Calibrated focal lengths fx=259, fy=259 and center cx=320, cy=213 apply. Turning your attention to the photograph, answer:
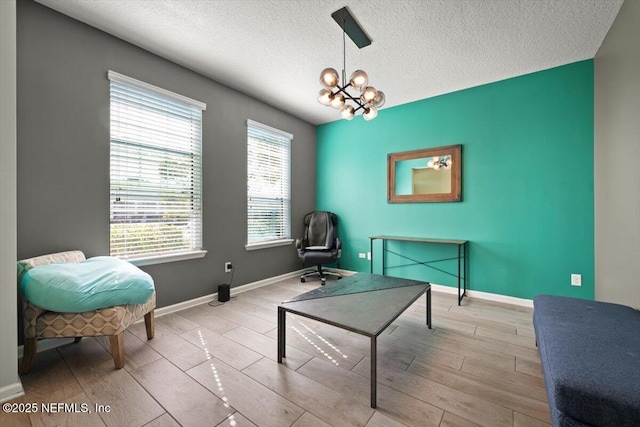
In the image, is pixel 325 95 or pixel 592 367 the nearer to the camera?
pixel 592 367

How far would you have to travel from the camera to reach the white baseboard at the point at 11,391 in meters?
1.44

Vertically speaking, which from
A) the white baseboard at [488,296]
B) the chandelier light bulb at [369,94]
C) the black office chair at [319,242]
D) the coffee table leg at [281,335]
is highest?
the chandelier light bulb at [369,94]

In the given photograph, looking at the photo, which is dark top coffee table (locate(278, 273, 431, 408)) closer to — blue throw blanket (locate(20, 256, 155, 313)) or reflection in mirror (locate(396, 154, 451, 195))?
blue throw blanket (locate(20, 256, 155, 313))

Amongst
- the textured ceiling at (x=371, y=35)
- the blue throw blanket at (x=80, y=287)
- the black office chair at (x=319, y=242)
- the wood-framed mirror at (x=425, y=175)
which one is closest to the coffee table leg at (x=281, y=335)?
the blue throw blanket at (x=80, y=287)

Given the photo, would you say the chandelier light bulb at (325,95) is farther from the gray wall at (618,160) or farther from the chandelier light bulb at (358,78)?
the gray wall at (618,160)

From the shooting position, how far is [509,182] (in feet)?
10.3

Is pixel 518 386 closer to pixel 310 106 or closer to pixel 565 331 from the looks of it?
pixel 565 331

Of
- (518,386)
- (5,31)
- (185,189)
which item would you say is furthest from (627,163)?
(5,31)

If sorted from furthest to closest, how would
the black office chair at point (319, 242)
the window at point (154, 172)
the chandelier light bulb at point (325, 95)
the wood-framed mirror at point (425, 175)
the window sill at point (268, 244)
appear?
the black office chair at point (319, 242) → the window sill at point (268, 244) → the wood-framed mirror at point (425, 175) → the window at point (154, 172) → the chandelier light bulb at point (325, 95)

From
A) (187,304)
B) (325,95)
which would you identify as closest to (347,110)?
(325,95)

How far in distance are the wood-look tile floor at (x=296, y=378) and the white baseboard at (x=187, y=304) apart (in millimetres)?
83

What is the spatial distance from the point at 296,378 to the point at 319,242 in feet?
9.37

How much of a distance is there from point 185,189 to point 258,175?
1.11 meters

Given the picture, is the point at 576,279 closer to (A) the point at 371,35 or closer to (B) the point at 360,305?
(B) the point at 360,305
